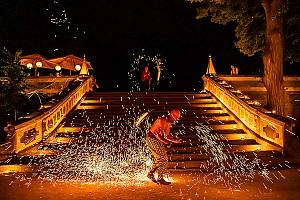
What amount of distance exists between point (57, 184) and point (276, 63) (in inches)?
463

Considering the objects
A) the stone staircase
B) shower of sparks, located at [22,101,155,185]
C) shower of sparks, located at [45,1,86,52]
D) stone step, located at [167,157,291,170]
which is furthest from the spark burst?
stone step, located at [167,157,291,170]

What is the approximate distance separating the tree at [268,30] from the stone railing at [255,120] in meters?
2.11

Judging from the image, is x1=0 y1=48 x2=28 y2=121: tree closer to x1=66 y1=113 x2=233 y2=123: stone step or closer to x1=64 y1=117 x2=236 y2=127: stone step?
x1=66 y1=113 x2=233 y2=123: stone step

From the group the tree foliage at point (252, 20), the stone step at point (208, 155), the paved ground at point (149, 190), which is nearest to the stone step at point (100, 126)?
the stone step at point (208, 155)

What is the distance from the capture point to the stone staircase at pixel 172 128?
13.5 meters

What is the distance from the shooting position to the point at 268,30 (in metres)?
19.6

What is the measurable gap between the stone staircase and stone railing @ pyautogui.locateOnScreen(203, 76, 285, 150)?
11.6 inches

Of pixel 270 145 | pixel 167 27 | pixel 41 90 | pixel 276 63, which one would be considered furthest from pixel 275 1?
pixel 167 27

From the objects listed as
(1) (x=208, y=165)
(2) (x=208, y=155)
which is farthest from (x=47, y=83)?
(1) (x=208, y=165)

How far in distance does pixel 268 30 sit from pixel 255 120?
525cm

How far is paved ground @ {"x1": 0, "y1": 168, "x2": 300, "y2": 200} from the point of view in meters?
9.63

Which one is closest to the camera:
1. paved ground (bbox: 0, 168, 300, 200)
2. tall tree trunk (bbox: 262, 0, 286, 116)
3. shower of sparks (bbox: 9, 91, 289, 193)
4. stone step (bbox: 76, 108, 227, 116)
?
paved ground (bbox: 0, 168, 300, 200)

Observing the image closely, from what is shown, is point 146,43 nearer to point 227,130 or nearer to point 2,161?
point 227,130

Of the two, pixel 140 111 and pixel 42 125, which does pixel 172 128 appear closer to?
pixel 140 111
